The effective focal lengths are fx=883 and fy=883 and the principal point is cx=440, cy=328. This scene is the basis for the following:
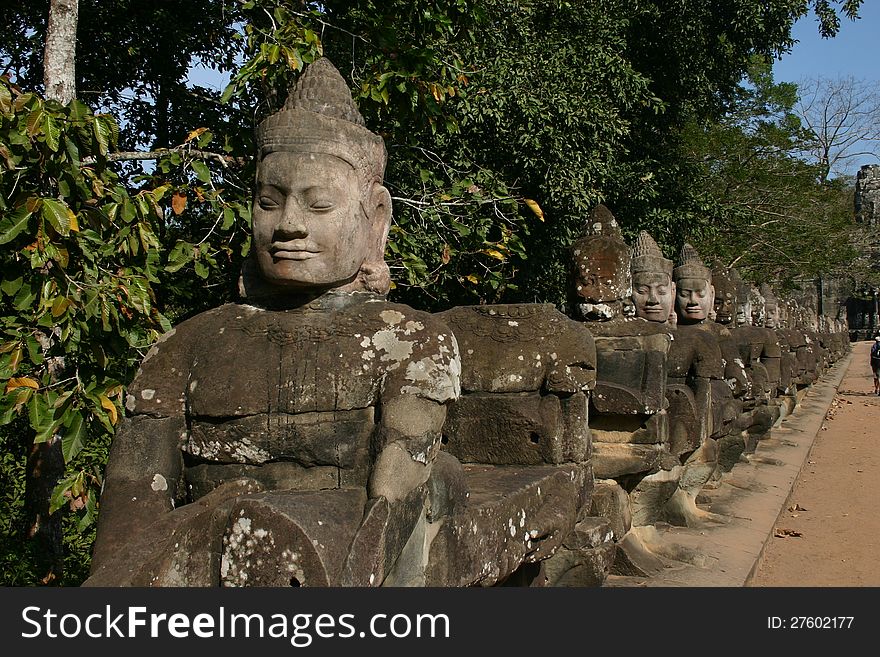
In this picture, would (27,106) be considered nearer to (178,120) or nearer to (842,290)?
(178,120)

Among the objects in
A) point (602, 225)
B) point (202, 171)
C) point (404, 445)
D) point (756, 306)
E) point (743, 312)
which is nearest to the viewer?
point (404, 445)

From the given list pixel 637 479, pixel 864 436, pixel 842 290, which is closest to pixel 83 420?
pixel 637 479

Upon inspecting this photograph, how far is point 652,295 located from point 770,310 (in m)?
9.99

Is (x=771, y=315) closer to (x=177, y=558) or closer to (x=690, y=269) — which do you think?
(x=690, y=269)

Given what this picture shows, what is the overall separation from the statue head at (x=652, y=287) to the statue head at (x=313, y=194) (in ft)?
13.4

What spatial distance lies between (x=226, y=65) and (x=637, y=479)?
18.7 feet

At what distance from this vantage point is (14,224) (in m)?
3.71

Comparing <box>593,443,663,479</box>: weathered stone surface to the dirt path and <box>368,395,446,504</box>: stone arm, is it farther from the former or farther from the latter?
<box>368,395,446,504</box>: stone arm

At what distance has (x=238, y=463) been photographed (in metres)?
2.85

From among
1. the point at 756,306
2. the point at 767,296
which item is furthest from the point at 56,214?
the point at 767,296

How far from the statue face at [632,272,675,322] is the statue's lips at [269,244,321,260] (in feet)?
14.1

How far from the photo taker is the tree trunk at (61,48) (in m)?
4.97

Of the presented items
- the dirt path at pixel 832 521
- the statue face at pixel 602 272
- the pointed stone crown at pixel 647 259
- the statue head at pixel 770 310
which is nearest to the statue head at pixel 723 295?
the dirt path at pixel 832 521

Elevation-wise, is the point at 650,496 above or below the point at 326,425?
below
